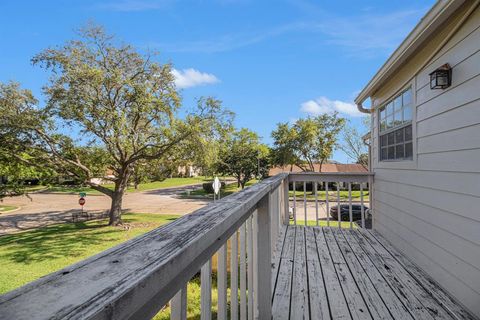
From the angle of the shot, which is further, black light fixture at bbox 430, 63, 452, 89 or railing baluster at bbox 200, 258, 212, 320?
black light fixture at bbox 430, 63, 452, 89

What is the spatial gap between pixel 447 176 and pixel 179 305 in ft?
9.35

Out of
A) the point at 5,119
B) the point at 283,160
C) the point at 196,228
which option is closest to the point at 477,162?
the point at 196,228

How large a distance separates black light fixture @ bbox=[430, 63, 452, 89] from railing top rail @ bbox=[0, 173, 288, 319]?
2.91 meters

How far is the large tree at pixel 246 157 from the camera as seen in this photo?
31188 millimetres

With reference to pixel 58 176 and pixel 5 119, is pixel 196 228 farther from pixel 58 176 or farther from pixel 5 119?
pixel 58 176

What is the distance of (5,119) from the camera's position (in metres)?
10.8

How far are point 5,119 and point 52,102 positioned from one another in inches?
67.1

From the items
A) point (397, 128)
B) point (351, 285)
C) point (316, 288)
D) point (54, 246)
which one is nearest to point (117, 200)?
point (54, 246)

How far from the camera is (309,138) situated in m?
26.0

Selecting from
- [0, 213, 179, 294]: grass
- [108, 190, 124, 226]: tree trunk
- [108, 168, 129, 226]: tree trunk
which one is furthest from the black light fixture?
[108, 190, 124, 226]: tree trunk

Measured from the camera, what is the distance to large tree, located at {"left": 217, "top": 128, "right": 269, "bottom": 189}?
31.2 m

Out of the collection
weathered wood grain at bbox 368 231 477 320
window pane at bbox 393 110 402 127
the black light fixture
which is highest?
the black light fixture

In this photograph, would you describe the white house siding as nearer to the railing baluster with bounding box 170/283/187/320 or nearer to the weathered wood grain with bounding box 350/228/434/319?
the weathered wood grain with bounding box 350/228/434/319

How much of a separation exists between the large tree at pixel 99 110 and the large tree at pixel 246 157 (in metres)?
17.9
